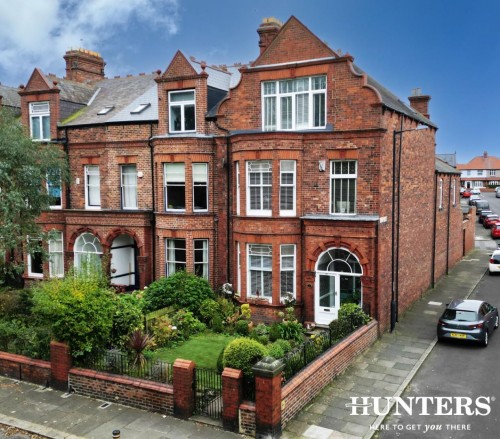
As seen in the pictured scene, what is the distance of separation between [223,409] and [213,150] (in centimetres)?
1194

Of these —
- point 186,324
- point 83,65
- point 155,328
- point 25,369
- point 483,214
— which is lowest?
point 25,369

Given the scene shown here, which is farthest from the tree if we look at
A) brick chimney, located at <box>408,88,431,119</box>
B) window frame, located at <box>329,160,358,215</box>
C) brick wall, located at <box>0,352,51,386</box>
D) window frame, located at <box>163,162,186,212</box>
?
brick chimney, located at <box>408,88,431,119</box>

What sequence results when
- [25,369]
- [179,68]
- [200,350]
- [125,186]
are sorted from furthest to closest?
[125,186], [179,68], [200,350], [25,369]

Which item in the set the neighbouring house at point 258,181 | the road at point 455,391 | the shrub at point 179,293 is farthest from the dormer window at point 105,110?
the road at point 455,391

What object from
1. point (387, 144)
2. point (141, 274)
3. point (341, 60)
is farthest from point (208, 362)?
point (341, 60)

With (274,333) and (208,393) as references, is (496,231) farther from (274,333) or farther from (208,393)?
(208,393)

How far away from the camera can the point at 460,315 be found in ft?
55.9

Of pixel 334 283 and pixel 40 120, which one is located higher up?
pixel 40 120

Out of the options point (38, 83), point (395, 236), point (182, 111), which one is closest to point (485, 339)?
point (395, 236)

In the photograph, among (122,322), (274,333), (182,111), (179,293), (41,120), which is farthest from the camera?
(41,120)

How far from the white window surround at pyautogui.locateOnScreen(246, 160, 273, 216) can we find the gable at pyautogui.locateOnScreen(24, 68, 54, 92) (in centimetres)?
1160

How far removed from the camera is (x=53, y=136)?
23.8m

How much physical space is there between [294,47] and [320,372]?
1192 centimetres

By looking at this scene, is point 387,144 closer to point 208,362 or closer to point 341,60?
point 341,60
